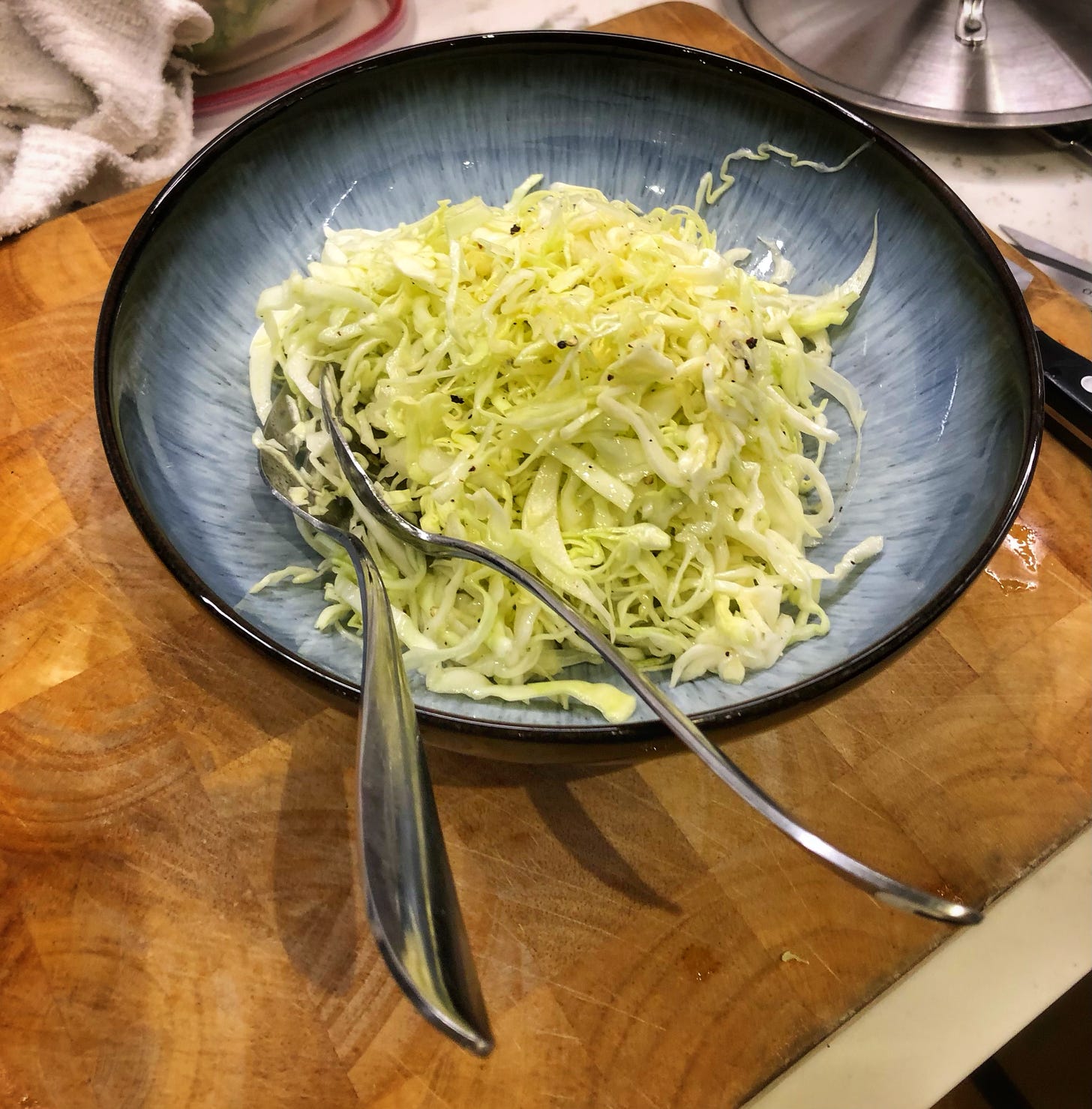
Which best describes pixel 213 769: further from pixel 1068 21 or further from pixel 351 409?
pixel 1068 21

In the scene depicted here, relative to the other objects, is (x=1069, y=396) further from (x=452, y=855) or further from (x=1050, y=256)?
(x=452, y=855)

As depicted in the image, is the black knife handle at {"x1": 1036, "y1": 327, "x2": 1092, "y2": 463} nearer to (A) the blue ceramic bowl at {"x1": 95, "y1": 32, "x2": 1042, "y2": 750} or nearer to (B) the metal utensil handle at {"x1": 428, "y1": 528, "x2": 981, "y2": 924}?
(A) the blue ceramic bowl at {"x1": 95, "y1": 32, "x2": 1042, "y2": 750}

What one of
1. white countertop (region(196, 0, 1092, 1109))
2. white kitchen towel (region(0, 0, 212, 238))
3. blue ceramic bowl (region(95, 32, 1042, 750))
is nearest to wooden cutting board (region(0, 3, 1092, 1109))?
white countertop (region(196, 0, 1092, 1109))

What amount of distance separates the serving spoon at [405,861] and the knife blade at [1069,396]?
3.01 feet

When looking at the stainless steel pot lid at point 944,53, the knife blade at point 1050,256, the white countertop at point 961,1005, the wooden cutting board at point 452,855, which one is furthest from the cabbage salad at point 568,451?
the stainless steel pot lid at point 944,53

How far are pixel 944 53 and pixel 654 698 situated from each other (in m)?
1.73

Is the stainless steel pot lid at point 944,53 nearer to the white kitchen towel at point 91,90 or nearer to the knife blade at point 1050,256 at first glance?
the knife blade at point 1050,256

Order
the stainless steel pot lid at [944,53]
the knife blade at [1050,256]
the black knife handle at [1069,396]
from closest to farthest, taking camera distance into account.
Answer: the black knife handle at [1069,396] < the knife blade at [1050,256] < the stainless steel pot lid at [944,53]

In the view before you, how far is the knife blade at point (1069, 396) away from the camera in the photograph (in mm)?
1123

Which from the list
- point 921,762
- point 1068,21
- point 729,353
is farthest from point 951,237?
point 1068,21

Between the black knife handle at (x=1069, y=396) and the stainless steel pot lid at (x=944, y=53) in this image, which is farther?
the stainless steel pot lid at (x=944, y=53)

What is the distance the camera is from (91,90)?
1540mm

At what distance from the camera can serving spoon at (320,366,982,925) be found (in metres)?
0.55

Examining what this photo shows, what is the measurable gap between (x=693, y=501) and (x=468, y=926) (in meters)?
0.46
